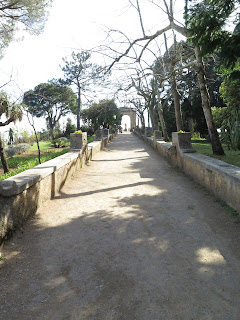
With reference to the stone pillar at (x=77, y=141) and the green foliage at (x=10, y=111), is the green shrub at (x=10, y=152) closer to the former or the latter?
the green foliage at (x=10, y=111)

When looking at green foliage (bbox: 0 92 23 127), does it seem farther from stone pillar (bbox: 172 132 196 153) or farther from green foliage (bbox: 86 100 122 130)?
green foliage (bbox: 86 100 122 130)

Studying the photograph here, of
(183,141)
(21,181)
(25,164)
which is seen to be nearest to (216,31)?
(183,141)

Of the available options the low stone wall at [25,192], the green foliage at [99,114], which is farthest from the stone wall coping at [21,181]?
the green foliage at [99,114]

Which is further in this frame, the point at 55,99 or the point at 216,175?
the point at 55,99

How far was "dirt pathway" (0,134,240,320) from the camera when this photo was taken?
1.92 meters

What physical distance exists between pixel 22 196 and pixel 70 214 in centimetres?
91

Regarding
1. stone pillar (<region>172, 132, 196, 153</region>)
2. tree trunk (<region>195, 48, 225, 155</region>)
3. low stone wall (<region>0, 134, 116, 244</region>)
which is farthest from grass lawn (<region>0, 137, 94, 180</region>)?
tree trunk (<region>195, 48, 225, 155</region>)

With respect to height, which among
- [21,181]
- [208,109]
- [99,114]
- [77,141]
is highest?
[99,114]

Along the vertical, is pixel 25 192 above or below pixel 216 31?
below

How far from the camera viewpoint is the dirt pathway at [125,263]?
1.92m

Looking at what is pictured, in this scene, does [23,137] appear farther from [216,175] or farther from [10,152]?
[216,175]

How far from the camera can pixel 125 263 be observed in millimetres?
2529

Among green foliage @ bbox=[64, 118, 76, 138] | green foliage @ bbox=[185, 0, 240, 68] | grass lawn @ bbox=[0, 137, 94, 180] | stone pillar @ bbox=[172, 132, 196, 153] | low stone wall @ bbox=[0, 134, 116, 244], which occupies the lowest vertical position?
grass lawn @ bbox=[0, 137, 94, 180]

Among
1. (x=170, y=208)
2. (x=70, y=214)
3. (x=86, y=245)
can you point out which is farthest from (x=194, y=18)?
(x=86, y=245)
